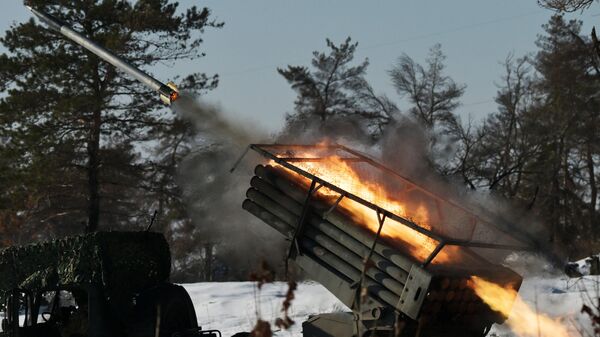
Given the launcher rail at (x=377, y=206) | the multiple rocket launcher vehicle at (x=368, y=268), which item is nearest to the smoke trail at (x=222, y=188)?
the launcher rail at (x=377, y=206)

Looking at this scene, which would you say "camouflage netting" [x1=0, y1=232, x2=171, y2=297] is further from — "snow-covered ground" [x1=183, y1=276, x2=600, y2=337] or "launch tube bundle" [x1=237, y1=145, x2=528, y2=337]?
"snow-covered ground" [x1=183, y1=276, x2=600, y2=337]

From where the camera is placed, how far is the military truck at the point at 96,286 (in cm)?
1144

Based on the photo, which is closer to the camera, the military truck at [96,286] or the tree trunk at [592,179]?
the military truck at [96,286]

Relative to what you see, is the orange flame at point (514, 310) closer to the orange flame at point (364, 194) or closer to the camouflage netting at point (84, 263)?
the orange flame at point (364, 194)

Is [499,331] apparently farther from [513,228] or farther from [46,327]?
[46,327]

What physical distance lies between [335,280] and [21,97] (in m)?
25.3

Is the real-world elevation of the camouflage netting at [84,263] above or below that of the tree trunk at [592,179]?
below

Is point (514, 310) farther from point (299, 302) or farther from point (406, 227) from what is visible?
point (299, 302)

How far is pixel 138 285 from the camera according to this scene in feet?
39.3

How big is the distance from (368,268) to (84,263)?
3.59 meters

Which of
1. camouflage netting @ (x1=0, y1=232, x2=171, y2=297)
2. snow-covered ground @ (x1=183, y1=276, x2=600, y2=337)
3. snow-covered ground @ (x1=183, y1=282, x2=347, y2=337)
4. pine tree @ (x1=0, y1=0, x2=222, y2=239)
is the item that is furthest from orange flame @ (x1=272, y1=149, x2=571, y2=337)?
pine tree @ (x1=0, y1=0, x2=222, y2=239)

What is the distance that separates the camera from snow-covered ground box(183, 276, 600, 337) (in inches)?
692

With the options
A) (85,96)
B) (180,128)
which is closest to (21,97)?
(85,96)

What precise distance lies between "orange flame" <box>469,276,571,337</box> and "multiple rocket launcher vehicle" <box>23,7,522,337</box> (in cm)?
9
